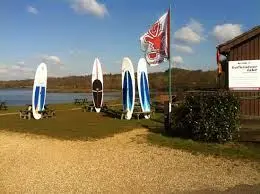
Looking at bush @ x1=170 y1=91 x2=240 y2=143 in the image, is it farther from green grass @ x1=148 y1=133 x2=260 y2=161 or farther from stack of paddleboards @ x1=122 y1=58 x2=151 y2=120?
stack of paddleboards @ x1=122 y1=58 x2=151 y2=120

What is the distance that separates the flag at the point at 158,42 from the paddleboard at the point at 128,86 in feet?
14.2

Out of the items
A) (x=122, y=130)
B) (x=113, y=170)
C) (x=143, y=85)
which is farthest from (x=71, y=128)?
(x=113, y=170)

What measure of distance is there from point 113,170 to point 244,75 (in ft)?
28.2

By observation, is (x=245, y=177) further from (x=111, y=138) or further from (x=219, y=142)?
(x=111, y=138)

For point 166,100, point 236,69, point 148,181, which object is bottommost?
point 148,181

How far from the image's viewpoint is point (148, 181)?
8.51 meters

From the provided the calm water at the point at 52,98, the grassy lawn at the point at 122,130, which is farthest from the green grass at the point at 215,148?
the calm water at the point at 52,98

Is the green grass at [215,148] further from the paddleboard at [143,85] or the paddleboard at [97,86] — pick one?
the paddleboard at [97,86]

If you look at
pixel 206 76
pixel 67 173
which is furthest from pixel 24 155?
pixel 206 76

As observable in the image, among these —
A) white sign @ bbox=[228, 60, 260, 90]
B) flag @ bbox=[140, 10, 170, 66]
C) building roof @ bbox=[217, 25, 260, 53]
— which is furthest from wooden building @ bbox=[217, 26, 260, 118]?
flag @ bbox=[140, 10, 170, 66]

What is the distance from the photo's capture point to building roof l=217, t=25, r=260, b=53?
57.1 ft

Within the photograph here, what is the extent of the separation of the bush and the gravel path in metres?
1.53

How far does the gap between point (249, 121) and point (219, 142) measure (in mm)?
2004

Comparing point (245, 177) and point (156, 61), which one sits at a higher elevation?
point (156, 61)
